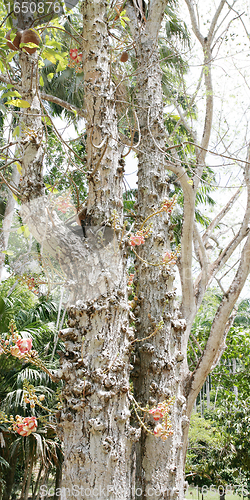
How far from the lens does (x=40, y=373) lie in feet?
13.5

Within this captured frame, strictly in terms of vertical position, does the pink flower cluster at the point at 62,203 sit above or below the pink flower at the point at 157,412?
above

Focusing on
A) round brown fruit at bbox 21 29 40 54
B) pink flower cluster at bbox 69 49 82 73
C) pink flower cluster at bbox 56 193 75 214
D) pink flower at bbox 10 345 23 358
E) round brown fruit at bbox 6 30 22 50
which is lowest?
pink flower at bbox 10 345 23 358

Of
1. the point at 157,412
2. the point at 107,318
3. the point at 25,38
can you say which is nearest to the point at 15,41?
the point at 25,38

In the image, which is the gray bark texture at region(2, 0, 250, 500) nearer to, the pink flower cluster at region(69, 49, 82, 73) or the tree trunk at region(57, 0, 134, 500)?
the tree trunk at region(57, 0, 134, 500)

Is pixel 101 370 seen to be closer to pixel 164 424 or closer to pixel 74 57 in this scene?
pixel 164 424

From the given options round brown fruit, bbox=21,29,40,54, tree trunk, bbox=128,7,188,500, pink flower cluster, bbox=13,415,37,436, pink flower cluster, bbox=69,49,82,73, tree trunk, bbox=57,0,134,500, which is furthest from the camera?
pink flower cluster, bbox=69,49,82,73

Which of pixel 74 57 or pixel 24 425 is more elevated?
pixel 74 57

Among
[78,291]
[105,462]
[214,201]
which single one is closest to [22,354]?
[78,291]

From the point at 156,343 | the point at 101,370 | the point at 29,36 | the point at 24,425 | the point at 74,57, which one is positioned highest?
the point at 74,57

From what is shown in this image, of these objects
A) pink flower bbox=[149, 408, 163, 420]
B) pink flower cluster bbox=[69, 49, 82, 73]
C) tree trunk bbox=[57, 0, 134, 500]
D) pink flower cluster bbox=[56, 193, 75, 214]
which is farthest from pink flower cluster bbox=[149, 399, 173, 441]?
pink flower cluster bbox=[69, 49, 82, 73]

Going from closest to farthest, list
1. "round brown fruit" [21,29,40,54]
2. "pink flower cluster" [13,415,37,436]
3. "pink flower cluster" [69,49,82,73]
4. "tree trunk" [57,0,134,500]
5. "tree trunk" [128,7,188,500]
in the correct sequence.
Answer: "tree trunk" [57,0,134,500]
"pink flower cluster" [13,415,37,436]
"round brown fruit" [21,29,40,54]
"tree trunk" [128,7,188,500]
"pink flower cluster" [69,49,82,73]

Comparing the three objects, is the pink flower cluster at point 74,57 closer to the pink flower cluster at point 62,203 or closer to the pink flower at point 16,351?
the pink flower cluster at point 62,203

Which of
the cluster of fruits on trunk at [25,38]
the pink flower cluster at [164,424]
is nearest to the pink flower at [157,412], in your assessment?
the pink flower cluster at [164,424]

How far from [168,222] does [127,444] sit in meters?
1.30
